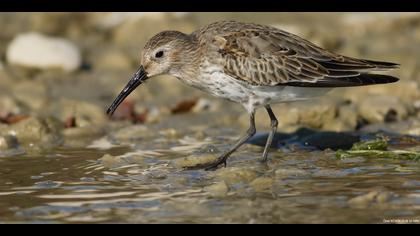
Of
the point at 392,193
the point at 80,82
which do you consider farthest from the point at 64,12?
the point at 392,193

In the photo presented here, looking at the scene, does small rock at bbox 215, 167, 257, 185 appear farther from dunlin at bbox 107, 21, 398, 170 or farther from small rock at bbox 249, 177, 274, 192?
dunlin at bbox 107, 21, 398, 170

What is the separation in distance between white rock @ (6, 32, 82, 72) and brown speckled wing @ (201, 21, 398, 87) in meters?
4.79

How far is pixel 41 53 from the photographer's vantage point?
14.0 meters

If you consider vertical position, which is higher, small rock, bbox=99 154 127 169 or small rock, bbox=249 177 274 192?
small rock, bbox=99 154 127 169

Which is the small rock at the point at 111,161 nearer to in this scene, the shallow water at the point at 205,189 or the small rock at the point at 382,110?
the shallow water at the point at 205,189

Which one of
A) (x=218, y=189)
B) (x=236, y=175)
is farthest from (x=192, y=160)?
(x=218, y=189)

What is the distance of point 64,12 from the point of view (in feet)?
52.8

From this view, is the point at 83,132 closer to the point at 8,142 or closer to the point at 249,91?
the point at 8,142

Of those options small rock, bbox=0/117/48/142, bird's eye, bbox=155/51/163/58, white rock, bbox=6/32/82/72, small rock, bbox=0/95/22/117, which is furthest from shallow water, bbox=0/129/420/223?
white rock, bbox=6/32/82/72

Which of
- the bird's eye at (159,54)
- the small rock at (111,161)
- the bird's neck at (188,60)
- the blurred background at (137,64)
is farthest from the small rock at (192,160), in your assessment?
the blurred background at (137,64)

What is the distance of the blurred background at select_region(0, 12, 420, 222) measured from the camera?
24.1 ft

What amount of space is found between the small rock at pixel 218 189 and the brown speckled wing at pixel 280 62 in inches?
69.0
